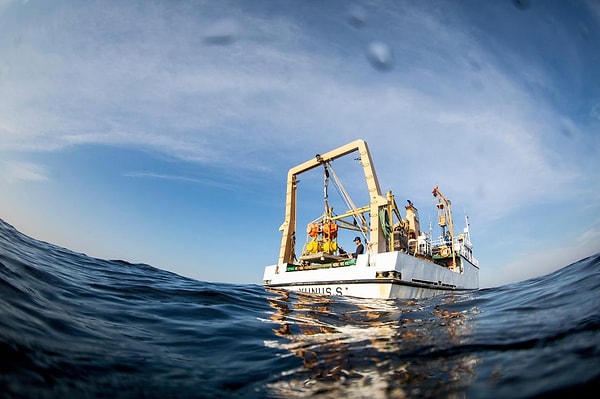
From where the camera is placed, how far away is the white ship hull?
36.1 feet

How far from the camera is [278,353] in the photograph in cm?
301

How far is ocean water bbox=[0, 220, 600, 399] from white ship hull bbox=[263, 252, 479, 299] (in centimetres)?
690

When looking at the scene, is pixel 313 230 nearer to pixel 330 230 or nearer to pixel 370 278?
pixel 330 230

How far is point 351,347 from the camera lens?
3.16m

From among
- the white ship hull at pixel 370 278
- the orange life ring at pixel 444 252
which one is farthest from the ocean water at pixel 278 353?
the orange life ring at pixel 444 252

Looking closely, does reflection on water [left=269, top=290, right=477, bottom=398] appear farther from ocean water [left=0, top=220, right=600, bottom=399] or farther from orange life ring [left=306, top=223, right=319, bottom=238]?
orange life ring [left=306, top=223, right=319, bottom=238]

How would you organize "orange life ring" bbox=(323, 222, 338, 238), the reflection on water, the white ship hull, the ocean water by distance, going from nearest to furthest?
the ocean water → the reflection on water → the white ship hull → "orange life ring" bbox=(323, 222, 338, 238)

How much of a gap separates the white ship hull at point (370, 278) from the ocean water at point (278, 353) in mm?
6903

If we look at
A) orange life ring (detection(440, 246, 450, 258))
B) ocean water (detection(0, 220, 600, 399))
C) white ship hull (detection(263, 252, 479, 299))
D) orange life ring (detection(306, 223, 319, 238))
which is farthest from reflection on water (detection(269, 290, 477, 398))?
orange life ring (detection(440, 246, 450, 258))

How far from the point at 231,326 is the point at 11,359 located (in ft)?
8.24

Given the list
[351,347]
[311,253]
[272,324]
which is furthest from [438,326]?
[311,253]

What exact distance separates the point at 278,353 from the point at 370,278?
8.91m

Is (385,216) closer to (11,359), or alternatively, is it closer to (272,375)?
(272,375)

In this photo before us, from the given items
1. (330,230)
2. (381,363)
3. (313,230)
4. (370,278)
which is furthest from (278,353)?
(313,230)
